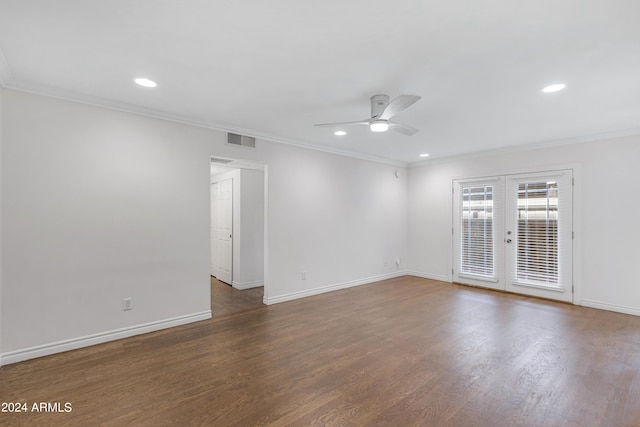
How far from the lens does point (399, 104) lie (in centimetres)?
270

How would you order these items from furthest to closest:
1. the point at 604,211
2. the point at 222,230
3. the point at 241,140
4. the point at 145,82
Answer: the point at 222,230 < the point at 604,211 < the point at 241,140 < the point at 145,82

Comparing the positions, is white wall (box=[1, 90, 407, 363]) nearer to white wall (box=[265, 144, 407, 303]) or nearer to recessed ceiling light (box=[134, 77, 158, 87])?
white wall (box=[265, 144, 407, 303])

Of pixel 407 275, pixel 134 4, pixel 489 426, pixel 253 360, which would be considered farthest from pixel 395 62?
pixel 407 275

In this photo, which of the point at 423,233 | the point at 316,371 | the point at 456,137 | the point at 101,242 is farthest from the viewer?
the point at 423,233

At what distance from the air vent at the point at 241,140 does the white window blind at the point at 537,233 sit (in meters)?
4.63

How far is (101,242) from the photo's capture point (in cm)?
329

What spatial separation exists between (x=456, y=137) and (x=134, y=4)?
4.36 metres

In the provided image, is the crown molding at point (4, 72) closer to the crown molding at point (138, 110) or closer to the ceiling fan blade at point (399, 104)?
the crown molding at point (138, 110)

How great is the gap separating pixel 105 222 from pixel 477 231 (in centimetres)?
599

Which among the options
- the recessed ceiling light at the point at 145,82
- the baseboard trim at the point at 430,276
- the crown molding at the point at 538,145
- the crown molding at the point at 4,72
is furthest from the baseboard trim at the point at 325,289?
the crown molding at the point at 4,72

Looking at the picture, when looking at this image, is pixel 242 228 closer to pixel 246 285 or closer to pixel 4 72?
pixel 246 285

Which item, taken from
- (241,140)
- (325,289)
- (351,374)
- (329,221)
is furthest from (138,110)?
(325,289)

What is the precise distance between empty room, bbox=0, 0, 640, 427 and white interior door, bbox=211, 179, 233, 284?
525 millimetres

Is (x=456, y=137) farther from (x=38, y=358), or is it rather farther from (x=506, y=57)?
(x=38, y=358)
